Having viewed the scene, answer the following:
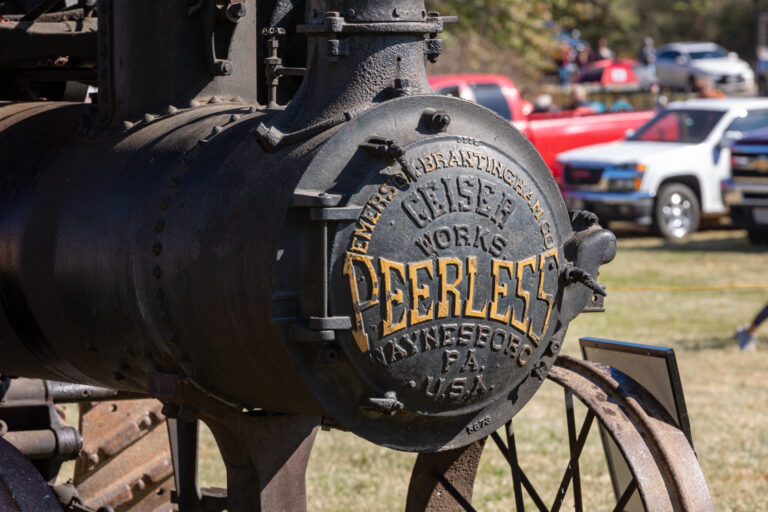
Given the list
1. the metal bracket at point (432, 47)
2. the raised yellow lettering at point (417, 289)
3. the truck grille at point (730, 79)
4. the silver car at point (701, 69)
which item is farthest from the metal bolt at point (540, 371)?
the truck grille at point (730, 79)

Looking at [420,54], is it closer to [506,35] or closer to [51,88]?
[51,88]

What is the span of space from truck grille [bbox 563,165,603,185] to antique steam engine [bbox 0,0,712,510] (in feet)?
41.6

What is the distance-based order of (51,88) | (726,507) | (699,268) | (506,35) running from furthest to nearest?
(506,35) → (699,268) → (726,507) → (51,88)

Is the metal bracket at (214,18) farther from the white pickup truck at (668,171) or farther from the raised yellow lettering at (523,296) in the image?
the white pickup truck at (668,171)

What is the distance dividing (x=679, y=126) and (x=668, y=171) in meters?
1.26

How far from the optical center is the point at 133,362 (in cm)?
319

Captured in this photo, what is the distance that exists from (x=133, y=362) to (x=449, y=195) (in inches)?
36.6

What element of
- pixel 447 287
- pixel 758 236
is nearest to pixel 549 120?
pixel 758 236

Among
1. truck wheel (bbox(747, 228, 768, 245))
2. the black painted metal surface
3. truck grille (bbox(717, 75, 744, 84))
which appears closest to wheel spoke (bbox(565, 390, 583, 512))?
the black painted metal surface

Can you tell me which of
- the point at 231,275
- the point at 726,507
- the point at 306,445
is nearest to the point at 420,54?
the point at 231,275

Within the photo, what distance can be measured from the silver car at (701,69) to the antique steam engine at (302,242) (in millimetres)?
30393

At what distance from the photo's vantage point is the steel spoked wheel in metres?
3.23

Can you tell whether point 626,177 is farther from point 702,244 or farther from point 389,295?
point 389,295

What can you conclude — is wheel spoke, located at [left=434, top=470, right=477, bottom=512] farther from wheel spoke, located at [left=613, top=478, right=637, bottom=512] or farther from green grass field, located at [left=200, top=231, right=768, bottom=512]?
green grass field, located at [left=200, top=231, right=768, bottom=512]
